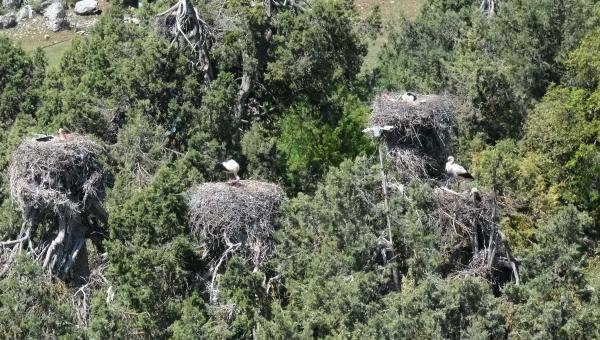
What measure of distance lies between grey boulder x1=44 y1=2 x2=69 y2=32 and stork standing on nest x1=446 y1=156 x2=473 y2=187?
171 ft

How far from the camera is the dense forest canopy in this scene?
2130cm

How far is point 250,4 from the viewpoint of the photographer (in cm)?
3183

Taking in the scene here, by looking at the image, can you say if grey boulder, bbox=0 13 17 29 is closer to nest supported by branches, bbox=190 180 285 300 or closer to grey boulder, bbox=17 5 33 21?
grey boulder, bbox=17 5 33 21

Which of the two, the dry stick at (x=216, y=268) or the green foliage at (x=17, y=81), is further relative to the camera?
the green foliage at (x=17, y=81)

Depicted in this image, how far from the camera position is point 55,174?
24688 millimetres

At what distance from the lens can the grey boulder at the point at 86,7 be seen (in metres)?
73.2

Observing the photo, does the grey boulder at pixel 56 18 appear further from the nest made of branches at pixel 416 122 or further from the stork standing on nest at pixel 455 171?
the stork standing on nest at pixel 455 171

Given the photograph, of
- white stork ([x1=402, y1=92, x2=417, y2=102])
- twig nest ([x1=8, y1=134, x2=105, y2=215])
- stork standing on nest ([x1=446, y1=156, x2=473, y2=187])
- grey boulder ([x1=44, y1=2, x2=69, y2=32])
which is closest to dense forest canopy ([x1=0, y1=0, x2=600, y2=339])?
stork standing on nest ([x1=446, y1=156, x2=473, y2=187])

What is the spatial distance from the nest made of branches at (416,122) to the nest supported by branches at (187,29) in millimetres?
7450

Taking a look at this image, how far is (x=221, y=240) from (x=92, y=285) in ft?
12.9

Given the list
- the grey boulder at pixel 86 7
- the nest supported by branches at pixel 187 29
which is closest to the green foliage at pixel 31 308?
the nest supported by branches at pixel 187 29

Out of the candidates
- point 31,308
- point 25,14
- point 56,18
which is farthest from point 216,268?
point 25,14

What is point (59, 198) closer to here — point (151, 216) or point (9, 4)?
point (151, 216)

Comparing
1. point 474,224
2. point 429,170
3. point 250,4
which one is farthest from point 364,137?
point 474,224
